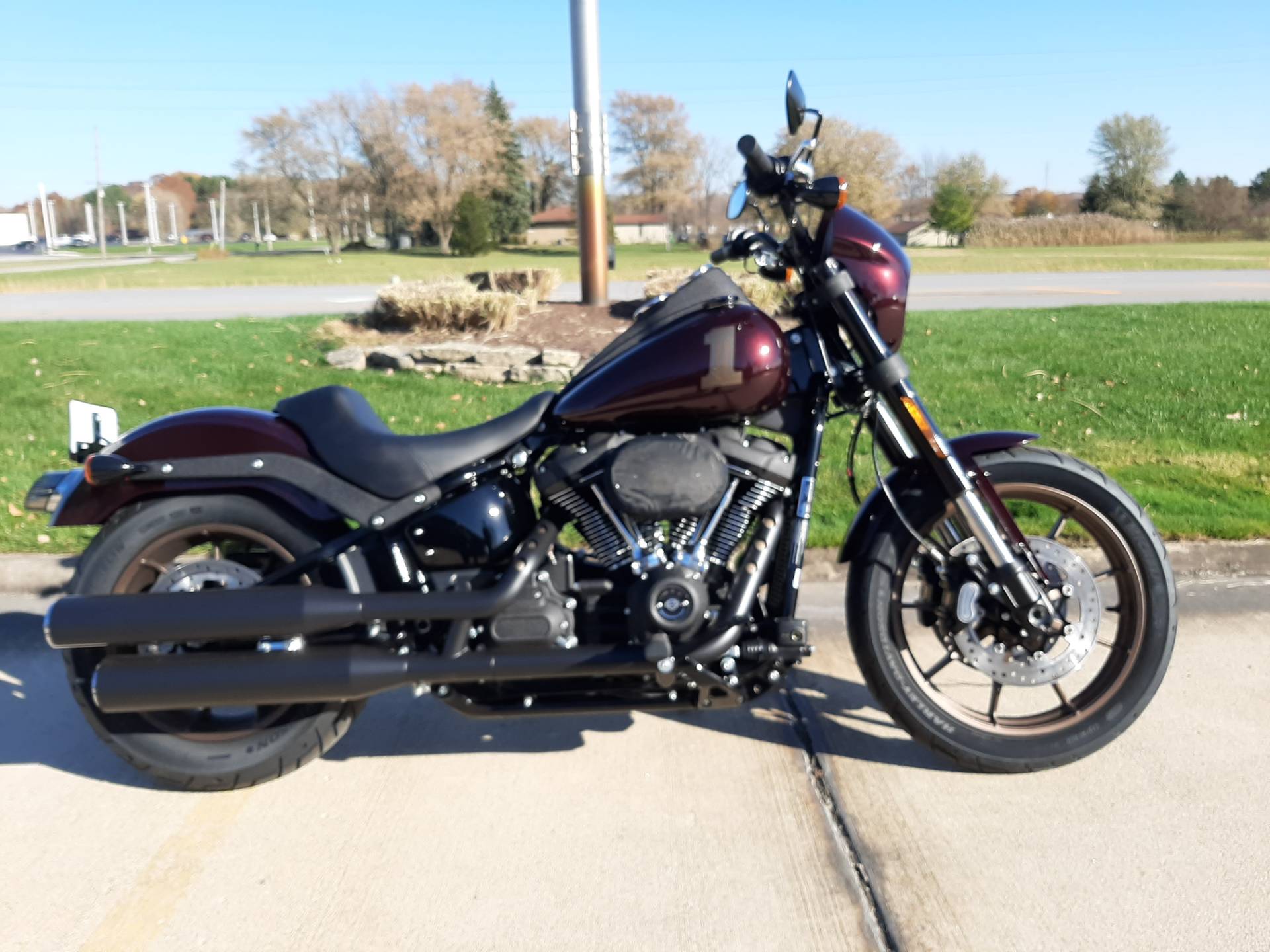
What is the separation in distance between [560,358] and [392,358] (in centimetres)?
147

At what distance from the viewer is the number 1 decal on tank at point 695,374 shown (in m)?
2.75

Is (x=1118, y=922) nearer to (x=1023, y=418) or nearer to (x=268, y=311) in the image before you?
(x=1023, y=418)

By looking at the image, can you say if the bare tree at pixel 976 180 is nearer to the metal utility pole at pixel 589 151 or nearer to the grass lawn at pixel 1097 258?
the grass lawn at pixel 1097 258

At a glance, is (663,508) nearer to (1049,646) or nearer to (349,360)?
(1049,646)

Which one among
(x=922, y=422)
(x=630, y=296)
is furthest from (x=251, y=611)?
(x=630, y=296)

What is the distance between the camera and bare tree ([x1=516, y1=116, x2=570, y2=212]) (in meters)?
70.4

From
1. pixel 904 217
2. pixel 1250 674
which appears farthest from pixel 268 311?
pixel 904 217

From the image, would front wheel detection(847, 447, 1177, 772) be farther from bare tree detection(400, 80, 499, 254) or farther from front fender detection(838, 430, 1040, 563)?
bare tree detection(400, 80, 499, 254)

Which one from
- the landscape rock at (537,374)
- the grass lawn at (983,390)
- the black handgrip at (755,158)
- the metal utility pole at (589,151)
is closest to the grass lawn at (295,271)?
the metal utility pole at (589,151)

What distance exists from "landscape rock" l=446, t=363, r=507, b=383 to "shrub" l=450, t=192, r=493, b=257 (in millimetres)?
42007

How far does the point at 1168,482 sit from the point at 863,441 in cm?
151

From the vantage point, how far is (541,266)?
2088 centimetres

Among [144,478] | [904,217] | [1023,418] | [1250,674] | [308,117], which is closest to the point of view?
[144,478]

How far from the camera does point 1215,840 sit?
8.97 ft
